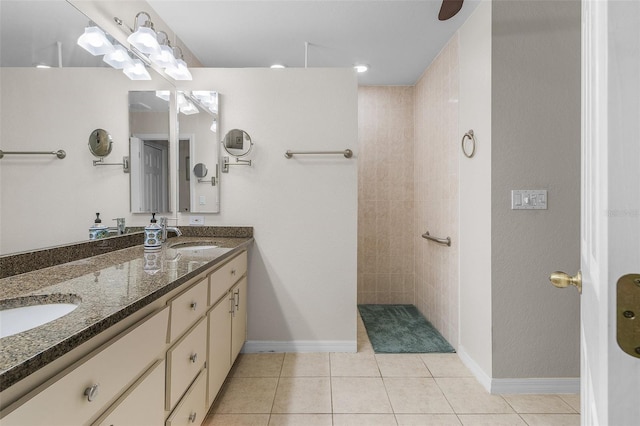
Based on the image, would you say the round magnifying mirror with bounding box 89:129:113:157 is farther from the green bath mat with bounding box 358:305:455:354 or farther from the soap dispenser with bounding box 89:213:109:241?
→ the green bath mat with bounding box 358:305:455:354

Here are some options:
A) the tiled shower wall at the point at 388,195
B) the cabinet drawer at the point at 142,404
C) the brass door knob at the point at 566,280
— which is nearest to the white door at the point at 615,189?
the brass door knob at the point at 566,280

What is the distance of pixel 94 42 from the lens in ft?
5.24

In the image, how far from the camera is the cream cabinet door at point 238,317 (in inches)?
79.5

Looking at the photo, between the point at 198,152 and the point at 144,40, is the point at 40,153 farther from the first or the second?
the point at 198,152

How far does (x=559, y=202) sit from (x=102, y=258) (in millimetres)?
2503

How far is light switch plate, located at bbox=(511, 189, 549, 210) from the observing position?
6.14ft

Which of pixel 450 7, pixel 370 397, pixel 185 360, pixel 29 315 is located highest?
pixel 450 7

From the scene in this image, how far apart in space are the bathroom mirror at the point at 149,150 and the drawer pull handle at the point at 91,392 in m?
1.42

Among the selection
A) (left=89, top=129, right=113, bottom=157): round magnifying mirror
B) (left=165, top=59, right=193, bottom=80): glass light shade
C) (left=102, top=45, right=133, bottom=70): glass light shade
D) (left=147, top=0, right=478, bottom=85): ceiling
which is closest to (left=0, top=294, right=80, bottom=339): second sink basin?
(left=89, top=129, right=113, bottom=157): round magnifying mirror

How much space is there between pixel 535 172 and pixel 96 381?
7.27 feet

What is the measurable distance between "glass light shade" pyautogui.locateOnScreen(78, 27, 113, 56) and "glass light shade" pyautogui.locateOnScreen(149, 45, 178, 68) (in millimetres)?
365

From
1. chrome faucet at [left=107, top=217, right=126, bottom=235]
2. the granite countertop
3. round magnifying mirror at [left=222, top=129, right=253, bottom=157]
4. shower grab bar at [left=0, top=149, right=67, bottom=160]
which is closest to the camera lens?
the granite countertop

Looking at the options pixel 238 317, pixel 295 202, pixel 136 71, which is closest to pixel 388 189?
pixel 295 202

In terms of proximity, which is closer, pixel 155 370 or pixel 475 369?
pixel 155 370
